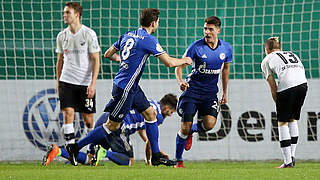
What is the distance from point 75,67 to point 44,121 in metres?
2.50

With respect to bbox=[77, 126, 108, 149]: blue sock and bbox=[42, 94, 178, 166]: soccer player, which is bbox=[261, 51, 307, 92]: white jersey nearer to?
bbox=[42, 94, 178, 166]: soccer player

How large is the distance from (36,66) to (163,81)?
224 cm

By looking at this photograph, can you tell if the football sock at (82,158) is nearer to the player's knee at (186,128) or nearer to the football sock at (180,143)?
the football sock at (180,143)

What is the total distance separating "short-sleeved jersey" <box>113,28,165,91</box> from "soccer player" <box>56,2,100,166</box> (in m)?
0.98

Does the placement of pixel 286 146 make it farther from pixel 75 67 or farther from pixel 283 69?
pixel 75 67

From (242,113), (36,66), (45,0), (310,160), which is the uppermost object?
(45,0)

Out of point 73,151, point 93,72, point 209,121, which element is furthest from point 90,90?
point 209,121

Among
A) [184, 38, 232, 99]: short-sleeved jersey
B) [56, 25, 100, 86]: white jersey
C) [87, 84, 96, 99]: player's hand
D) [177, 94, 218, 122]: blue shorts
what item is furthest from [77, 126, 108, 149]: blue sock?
[184, 38, 232, 99]: short-sleeved jersey

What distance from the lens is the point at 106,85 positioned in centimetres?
1067

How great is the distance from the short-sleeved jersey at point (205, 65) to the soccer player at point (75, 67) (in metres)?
1.26

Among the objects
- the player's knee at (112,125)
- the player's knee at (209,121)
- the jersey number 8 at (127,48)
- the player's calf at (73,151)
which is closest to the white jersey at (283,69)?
the player's knee at (209,121)

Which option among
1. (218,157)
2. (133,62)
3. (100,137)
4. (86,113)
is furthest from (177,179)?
(218,157)

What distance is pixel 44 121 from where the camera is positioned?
1053 centimetres

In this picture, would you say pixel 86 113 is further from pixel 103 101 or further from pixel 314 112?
pixel 314 112
